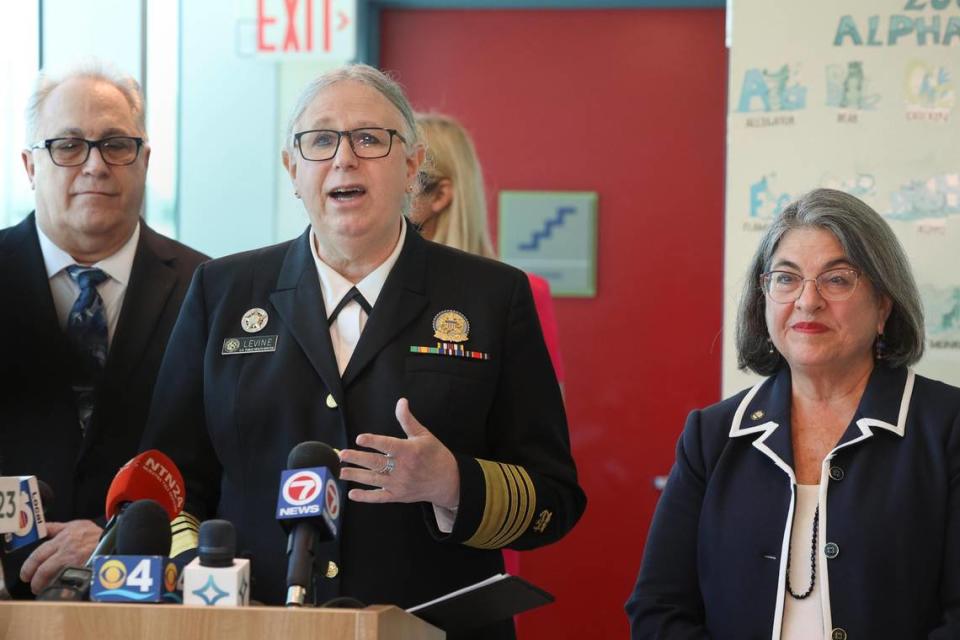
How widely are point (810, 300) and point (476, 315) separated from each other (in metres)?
0.63

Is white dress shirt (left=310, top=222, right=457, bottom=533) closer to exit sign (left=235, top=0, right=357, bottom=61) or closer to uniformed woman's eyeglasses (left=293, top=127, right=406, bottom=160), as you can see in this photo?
uniformed woman's eyeglasses (left=293, top=127, right=406, bottom=160)

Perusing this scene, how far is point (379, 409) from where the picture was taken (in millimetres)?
2131

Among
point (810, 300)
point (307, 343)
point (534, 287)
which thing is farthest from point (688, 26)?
point (307, 343)

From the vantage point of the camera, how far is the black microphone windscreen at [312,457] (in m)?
1.59

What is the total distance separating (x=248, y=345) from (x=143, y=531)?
70cm

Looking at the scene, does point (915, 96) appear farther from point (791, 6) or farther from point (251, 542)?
point (251, 542)

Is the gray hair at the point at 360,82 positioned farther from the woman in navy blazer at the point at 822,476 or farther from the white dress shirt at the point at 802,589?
the white dress shirt at the point at 802,589

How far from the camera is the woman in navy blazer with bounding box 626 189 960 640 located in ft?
7.25

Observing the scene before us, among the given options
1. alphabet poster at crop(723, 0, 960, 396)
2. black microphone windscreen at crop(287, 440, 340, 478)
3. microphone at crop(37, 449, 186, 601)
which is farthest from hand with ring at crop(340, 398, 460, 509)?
alphabet poster at crop(723, 0, 960, 396)

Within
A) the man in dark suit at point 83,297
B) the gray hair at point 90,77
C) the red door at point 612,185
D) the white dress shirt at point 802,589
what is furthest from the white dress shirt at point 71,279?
the red door at point 612,185

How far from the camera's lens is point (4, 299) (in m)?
2.76

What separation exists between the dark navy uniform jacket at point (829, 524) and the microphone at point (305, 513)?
0.97 metres

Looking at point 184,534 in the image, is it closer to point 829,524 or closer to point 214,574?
point 214,574

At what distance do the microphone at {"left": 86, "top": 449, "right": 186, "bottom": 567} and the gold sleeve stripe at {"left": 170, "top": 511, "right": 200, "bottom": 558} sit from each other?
6 centimetres
